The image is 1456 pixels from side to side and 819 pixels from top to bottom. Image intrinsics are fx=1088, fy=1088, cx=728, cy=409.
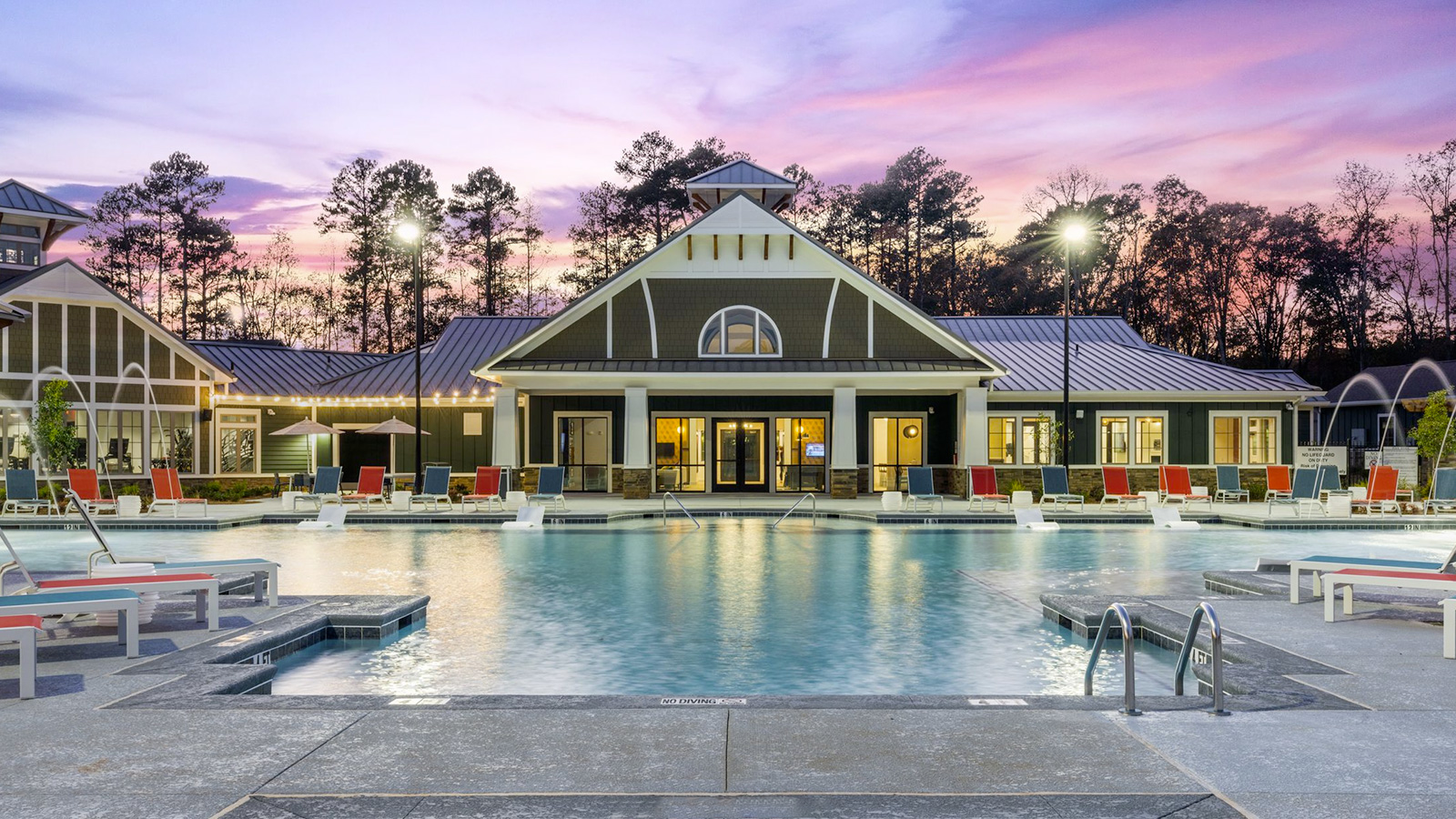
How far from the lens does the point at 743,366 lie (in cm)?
2586

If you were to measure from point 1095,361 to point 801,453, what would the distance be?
9.59 m

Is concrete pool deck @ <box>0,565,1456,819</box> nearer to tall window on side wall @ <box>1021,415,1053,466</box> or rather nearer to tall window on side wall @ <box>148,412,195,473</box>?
tall window on side wall @ <box>1021,415,1053,466</box>

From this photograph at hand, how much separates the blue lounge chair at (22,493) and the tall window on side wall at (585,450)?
11319mm

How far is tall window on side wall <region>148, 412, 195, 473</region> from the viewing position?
2830cm

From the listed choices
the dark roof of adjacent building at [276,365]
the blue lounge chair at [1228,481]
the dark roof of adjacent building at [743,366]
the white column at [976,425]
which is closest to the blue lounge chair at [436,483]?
the dark roof of adjacent building at [743,366]

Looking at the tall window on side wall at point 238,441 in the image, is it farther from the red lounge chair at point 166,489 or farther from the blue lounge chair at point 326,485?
the blue lounge chair at point 326,485

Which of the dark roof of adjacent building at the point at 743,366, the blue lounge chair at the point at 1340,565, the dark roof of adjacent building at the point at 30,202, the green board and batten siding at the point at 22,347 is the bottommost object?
the blue lounge chair at the point at 1340,565

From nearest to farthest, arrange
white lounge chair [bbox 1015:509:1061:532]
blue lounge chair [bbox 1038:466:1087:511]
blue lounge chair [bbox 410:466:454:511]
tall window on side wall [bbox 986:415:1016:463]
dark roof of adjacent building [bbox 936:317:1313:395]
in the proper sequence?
white lounge chair [bbox 1015:509:1061:532], blue lounge chair [bbox 1038:466:1087:511], blue lounge chair [bbox 410:466:454:511], dark roof of adjacent building [bbox 936:317:1313:395], tall window on side wall [bbox 986:415:1016:463]

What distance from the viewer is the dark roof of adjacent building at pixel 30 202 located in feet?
94.0

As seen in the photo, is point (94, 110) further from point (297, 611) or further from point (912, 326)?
point (297, 611)

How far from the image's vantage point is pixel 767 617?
11.0 m

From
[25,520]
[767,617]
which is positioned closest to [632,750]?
[767,617]

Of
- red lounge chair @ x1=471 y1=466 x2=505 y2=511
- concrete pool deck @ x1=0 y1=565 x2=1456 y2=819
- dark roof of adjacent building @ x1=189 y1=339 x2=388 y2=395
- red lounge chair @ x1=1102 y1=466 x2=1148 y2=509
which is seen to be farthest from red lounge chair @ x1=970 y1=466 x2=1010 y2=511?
dark roof of adjacent building @ x1=189 y1=339 x2=388 y2=395

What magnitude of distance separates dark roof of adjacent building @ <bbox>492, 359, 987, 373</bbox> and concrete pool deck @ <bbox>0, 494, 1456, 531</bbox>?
3173 mm
